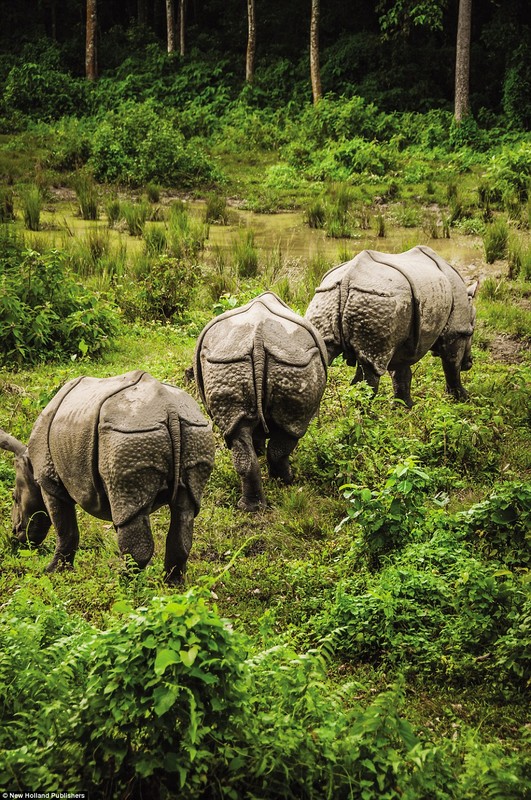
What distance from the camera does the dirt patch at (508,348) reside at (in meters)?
9.88

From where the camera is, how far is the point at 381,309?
23.2 feet

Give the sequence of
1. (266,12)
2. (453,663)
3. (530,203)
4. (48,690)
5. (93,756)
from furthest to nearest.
A: 1. (266,12)
2. (530,203)
3. (453,663)
4. (48,690)
5. (93,756)

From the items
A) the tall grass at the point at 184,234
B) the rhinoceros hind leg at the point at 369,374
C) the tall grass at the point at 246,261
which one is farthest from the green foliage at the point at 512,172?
the rhinoceros hind leg at the point at 369,374

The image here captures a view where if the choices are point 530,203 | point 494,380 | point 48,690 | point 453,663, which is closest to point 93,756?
point 48,690

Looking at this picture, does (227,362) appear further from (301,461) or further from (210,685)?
(210,685)

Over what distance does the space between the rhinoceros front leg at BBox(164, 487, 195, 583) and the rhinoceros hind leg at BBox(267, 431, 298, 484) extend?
128cm

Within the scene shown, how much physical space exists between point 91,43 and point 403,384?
2028 centimetres

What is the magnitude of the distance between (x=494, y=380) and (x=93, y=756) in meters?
6.40

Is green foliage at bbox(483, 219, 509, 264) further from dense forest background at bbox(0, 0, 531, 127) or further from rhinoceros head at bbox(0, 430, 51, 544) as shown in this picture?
rhinoceros head at bbox(0, 430, 51, 544)

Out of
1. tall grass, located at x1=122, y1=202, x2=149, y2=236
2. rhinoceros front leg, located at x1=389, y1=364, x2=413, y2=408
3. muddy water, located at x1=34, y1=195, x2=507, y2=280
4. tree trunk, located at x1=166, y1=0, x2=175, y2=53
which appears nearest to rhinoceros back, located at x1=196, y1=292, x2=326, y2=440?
rhinoceros front leg, located at x1=389, y1=364, x2=413, y2=408

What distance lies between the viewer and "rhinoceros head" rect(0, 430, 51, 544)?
569cm

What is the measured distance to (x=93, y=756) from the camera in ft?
10.9

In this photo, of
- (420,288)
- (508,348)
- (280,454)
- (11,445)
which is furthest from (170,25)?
(11,445)

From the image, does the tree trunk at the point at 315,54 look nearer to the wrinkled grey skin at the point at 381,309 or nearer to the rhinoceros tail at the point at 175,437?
the wrinkled grey skin at the point at 381,309
